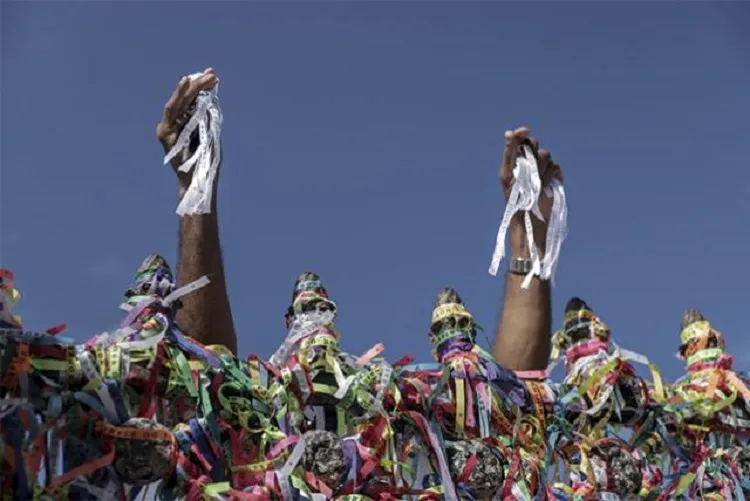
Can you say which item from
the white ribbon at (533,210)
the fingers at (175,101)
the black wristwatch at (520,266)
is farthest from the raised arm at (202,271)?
the black wristwatch at (520,266)

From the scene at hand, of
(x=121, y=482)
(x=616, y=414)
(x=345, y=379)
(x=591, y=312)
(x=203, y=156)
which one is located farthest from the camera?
(x=591, y=312)

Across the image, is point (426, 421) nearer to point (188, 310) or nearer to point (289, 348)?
point (289, 348)

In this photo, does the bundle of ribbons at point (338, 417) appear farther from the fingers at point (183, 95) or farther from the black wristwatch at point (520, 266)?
the fingers at point (183, 95)

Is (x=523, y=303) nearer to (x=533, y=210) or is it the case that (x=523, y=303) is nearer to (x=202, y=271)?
(x=533, y=210)

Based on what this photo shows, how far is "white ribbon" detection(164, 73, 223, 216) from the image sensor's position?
3.15 metres

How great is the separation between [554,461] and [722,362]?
88 cm

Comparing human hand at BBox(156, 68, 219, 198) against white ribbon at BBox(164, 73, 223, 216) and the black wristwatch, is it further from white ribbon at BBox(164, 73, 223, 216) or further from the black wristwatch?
the black wristwatch

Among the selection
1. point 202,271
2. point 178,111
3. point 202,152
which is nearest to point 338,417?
point 202,271

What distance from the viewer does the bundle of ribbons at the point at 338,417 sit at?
2559 mm

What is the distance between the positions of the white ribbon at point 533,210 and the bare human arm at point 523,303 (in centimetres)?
3

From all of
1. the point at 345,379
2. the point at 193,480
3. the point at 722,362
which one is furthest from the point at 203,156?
the point at 722,362

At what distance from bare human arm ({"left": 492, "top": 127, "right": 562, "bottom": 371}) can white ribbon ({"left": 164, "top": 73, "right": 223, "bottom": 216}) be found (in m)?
1.15

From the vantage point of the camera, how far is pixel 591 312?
147 inches

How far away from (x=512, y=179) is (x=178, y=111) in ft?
4.19
